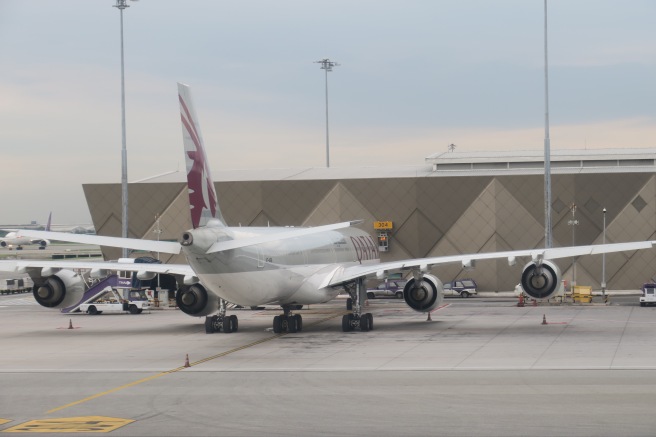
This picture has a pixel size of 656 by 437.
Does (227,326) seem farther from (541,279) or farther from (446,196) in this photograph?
(446,196)

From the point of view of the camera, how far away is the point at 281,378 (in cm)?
3066

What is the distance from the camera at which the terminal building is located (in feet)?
244

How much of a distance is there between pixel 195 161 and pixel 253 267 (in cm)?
498

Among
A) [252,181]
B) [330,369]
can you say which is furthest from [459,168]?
[330,369]

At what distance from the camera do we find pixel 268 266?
1651 inches

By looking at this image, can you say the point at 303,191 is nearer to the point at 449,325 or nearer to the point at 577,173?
the point at 577,173

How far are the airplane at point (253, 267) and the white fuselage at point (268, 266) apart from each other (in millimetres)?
41

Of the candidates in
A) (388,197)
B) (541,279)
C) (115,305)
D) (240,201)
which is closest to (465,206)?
(388,197)

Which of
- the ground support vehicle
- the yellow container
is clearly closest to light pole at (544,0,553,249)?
the yellow container

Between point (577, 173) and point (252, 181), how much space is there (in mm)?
26117

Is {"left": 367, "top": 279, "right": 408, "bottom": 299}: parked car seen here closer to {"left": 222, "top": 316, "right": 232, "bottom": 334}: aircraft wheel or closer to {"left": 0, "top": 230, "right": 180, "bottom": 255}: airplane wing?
{"left": 222, "top": 316, "right": 232, "bottom": 334}: aircraft wheel

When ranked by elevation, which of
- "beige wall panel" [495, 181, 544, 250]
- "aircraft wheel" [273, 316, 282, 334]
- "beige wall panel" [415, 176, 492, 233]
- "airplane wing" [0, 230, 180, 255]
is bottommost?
"aircraft wheel" [273, 316, 282, 334]

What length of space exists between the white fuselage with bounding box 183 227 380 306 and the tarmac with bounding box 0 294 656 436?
2.02 meters

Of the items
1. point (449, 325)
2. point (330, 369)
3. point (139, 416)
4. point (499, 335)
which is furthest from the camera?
point (449, 325)
